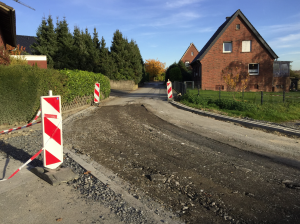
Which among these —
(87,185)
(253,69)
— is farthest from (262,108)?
(253,69)

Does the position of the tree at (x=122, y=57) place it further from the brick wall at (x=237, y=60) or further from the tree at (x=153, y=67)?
the tree at (x=153, y=67)

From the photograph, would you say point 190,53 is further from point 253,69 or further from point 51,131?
point 51,131

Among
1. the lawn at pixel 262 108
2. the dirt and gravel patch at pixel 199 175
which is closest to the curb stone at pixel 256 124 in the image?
the lawn at pixel 262 108

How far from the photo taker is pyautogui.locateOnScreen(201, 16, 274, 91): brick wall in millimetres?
29344

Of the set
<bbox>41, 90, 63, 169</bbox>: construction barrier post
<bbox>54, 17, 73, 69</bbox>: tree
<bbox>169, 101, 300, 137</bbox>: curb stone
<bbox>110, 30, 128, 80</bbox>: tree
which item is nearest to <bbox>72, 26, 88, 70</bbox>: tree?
<bbox>54, 17, 73, 69</bbox>: tree

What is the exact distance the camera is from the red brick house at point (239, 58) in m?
29.2

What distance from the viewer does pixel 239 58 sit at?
29656 mm

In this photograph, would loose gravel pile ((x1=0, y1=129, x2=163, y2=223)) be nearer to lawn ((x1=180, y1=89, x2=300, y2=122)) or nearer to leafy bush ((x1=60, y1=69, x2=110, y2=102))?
leafy bush ((x1=60, y1=69, x2=110, y2=102))

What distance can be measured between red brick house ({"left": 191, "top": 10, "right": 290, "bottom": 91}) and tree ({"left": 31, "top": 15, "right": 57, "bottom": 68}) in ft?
63.6

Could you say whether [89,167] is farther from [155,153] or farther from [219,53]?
[219,53]

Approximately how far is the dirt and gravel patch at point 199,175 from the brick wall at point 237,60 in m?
23.4

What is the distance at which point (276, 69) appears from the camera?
30.5 m

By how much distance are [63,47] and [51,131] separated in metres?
31.8

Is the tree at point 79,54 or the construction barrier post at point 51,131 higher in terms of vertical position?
the tree at point 79,54
